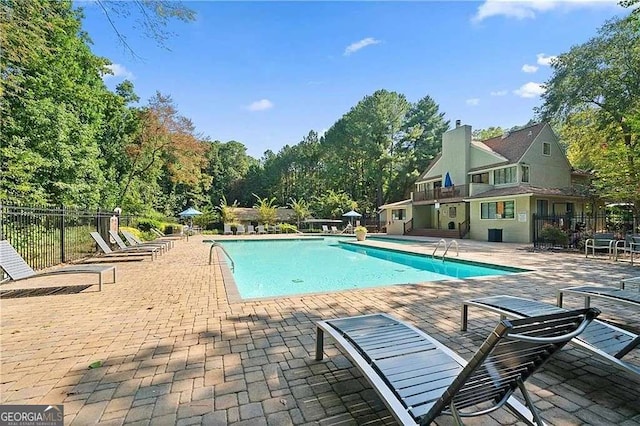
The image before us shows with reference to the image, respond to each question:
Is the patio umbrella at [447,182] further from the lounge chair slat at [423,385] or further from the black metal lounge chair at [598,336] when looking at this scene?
the lounge chair slat at [423,385]

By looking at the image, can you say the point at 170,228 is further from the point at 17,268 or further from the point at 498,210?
the point at 498,210

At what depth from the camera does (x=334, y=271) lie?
430 inches

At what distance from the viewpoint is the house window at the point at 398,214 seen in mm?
29725

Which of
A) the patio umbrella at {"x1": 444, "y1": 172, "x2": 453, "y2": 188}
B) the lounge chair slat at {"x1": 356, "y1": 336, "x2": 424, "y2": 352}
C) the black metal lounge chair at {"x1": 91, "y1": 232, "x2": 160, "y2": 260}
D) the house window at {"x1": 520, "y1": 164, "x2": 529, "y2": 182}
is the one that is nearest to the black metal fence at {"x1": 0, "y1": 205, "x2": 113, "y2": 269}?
the black metal lounge chair at {"x1": 91, "y1": 232, "x2": 160, "y2": 260}

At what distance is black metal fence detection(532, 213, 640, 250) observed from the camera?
14070 millimetres

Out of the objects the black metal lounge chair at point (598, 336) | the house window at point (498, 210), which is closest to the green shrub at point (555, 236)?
the house window at point (498, 210)

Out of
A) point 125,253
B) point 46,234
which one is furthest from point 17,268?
point 125,253

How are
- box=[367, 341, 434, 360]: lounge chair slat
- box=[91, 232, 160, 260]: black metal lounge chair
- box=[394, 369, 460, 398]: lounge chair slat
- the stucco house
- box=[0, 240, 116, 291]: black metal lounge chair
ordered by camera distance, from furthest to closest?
the stucco house
box=[91, 232, 160, 260]: black metal lounge chair
box=[0, 240, 116, 291]: black metal lounge chair
box=[367, 341, 434, 360]: lounge chair slat
box=[394, 369, 460, 398]: lounge chair slat

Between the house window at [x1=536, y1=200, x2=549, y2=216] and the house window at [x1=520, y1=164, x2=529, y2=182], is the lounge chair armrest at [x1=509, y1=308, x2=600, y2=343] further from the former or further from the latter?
the house window at [x1=520, y1=164, x2=529, y2=182]

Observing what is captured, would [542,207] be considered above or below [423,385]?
above

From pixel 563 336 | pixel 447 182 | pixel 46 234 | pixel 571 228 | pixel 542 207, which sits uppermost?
pixel 447 182

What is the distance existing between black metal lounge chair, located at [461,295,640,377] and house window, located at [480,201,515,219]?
60.0 feet

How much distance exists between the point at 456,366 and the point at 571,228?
19.2 meters

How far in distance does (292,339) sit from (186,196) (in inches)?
1669
